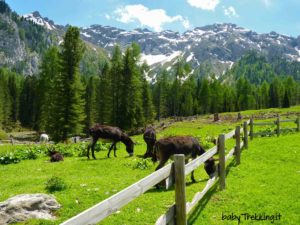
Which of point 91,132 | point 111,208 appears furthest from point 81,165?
point 111,208

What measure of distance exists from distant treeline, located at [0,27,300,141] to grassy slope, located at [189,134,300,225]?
1473 inches

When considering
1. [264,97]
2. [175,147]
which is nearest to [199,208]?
[175,147]

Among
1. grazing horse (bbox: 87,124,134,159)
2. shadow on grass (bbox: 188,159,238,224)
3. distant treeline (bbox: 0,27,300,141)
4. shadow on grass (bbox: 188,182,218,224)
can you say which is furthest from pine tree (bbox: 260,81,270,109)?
shadow on grass (bbox: 188,182,218,224)

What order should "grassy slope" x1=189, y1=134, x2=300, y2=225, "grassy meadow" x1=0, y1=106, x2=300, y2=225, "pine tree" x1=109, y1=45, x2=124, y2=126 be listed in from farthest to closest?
"pine tree" x1=109, y1=45, x2=124, y2=126 < "grassy meadow" x1=0, y1=106, x2=300, y2=225 < "grassy slope" x1=189, y1=134, x2=300, y2=225

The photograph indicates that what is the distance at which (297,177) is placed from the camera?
1372 centimetres

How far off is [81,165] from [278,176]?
10922 mm

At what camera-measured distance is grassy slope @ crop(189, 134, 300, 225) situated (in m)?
9.95

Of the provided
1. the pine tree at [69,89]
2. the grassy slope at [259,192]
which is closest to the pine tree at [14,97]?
the pine tree at [69,89]

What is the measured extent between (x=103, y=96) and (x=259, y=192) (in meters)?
73.2

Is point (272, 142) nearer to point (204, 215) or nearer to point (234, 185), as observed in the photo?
point (234, 185)

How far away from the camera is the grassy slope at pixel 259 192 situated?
995cm

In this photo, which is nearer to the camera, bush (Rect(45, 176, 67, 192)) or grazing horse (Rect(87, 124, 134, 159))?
bush (Rect(45, 176, 67, 192))

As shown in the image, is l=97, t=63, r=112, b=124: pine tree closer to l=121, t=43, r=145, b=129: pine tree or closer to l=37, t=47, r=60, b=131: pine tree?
l=121, t=43, r=145, b=129: pine tree

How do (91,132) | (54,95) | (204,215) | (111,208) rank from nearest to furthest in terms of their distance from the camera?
(111,208) < (204,215) < (91,132) < (54,95)
